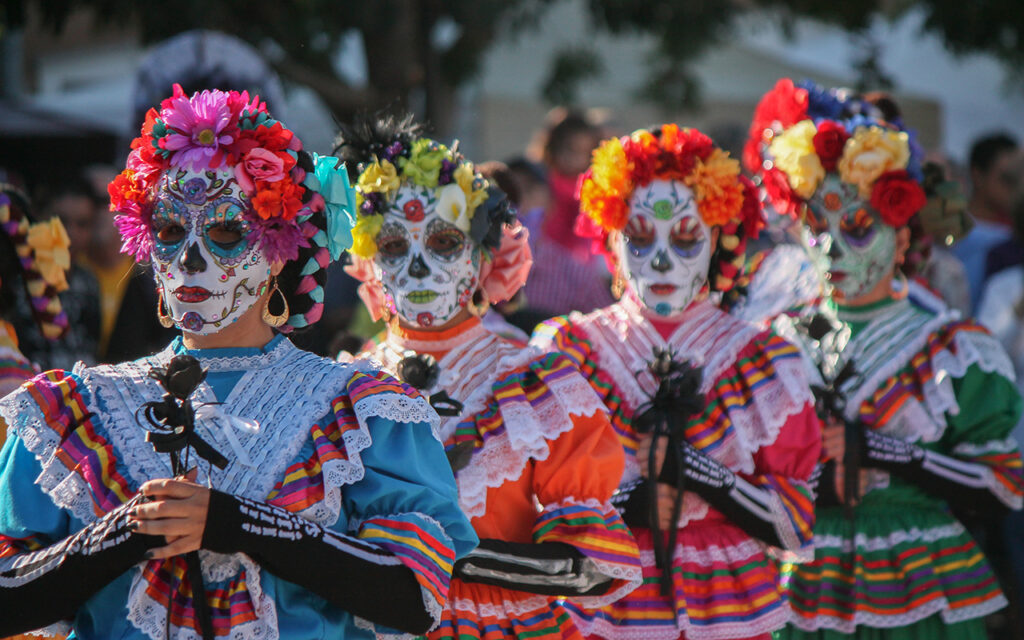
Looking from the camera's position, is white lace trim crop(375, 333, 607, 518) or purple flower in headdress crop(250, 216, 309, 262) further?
white lace trim crop(375, 333, 607, 518)

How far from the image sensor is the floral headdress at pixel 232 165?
2.76 m

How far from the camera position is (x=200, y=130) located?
2783 mm

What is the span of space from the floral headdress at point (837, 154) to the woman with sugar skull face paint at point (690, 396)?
1.71ft

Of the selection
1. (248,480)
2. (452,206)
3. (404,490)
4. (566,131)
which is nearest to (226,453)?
(248,480)

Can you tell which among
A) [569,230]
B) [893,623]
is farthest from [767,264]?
[569,230]

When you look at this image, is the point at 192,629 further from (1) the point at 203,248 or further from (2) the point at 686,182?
(2) the point at 686,182

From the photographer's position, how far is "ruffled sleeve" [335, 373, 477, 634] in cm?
262

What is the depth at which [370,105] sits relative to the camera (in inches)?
283

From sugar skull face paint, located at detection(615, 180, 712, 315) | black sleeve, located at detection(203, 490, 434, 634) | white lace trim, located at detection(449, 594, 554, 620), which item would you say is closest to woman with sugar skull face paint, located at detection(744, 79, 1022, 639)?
sugar skull face paint, located at detection(615, 180, 712, 315)

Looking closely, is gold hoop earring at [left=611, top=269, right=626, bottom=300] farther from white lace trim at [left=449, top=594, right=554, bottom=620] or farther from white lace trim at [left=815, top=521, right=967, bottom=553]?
white lace trim at [left=449, top=594, right=554, bottom=620]

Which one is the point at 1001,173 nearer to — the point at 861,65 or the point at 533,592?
the point at 861,65

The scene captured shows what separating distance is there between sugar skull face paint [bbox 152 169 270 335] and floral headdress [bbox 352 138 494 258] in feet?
3.34

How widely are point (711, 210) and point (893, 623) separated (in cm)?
147

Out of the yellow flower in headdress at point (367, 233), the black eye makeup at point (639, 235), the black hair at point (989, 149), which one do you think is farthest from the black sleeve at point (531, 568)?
the black hair at point (989, 149)
